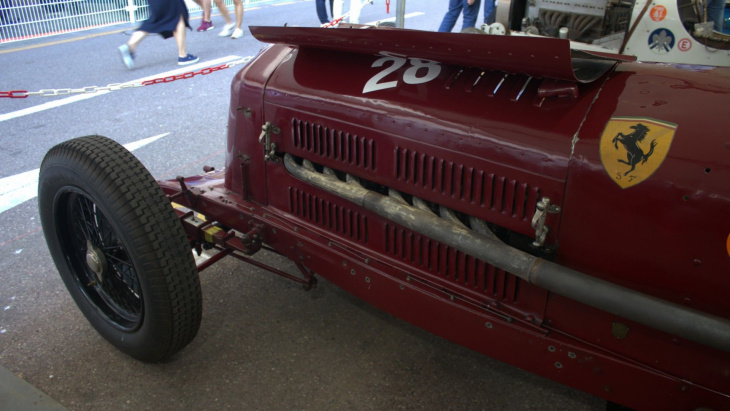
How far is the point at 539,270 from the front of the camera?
1773 millimetres

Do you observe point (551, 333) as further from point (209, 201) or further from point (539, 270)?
point (209, 201)

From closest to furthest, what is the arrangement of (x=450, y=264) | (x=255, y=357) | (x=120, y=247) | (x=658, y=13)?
1. (x=450, y=264)
2. (x=120, y=247)
3. (x=255, y=357)
4. (x=658, y=13)

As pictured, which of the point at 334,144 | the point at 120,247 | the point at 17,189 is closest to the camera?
the point at 334,144

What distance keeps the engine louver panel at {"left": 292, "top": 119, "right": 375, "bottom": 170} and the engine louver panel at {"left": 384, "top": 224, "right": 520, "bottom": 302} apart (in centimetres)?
29

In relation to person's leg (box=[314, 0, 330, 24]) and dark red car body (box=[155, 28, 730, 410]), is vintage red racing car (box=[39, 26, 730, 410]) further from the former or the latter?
person's leg (box=[314, 0, 330, 24])

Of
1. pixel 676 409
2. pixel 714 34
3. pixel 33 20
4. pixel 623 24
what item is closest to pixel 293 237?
pixel 676 409

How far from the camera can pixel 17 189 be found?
4.31 m

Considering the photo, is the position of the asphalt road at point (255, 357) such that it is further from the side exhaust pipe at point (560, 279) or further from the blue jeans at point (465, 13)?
the blue jeans at point (465, 13)

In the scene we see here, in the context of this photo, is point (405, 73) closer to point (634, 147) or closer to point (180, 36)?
point (634, 147)

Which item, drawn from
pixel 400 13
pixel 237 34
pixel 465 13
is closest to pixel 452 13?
pixel 465 13

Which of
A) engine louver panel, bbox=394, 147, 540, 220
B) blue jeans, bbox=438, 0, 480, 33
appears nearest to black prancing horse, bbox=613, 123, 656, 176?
engine louver panel, bbox=394, 147, 540, 220

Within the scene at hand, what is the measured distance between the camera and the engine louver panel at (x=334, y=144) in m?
2.26

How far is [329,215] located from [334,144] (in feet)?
1.05

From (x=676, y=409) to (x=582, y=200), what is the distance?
0.68 m
